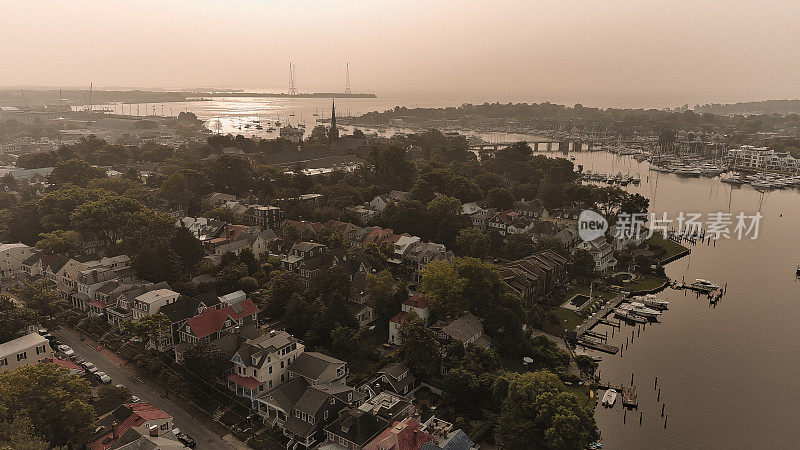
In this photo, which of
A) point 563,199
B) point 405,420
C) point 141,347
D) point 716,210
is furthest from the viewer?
point 716,210

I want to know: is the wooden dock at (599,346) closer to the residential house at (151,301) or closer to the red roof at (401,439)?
the red roof at (401,439)

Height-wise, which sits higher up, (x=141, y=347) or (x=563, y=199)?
(x=563, y=199)

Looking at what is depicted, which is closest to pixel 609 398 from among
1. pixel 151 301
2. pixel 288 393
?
pixel 288 393

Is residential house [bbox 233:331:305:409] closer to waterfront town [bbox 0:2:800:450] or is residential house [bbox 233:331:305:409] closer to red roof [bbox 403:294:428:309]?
waterfront town [bbox 0:2:800:450]

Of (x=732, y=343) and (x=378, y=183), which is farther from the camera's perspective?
(x=378, y=183)

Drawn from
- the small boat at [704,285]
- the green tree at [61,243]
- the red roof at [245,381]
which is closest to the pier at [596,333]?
the small boat at [704,285]

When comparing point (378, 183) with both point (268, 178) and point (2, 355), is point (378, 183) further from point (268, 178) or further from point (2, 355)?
point (2, 355)

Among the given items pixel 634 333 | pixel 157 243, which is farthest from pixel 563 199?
pixel 157 243
